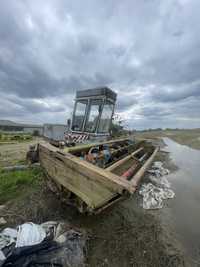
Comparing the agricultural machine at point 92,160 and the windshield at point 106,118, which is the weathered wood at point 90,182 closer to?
the agricultural machine at point 92,160

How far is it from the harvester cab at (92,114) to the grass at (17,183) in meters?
2.00

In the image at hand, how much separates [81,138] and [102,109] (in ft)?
4.85

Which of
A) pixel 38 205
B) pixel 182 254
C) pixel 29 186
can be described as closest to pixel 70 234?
pixel 38 205

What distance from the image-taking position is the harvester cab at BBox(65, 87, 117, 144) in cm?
543

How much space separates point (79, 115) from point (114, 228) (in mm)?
4647

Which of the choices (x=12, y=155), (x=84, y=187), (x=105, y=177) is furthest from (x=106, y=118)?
(x=12, y=155)

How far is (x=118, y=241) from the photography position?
2.05 meters

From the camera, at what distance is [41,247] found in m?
1.53

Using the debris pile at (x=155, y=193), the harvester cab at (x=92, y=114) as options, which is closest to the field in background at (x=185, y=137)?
the harvester cab at (x=92, y=114)

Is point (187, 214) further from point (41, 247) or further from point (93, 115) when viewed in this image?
point (93, 115)

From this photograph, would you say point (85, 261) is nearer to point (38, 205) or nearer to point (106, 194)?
point (106, 194)

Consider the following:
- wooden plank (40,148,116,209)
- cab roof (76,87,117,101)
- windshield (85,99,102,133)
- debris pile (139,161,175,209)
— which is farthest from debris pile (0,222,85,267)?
cab roof (76,87,117,101)

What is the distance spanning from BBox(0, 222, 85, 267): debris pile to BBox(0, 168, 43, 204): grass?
141cm

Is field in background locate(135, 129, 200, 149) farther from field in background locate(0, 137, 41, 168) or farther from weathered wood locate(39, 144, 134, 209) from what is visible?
weathered wood locate(39, 144, 134, 209)
